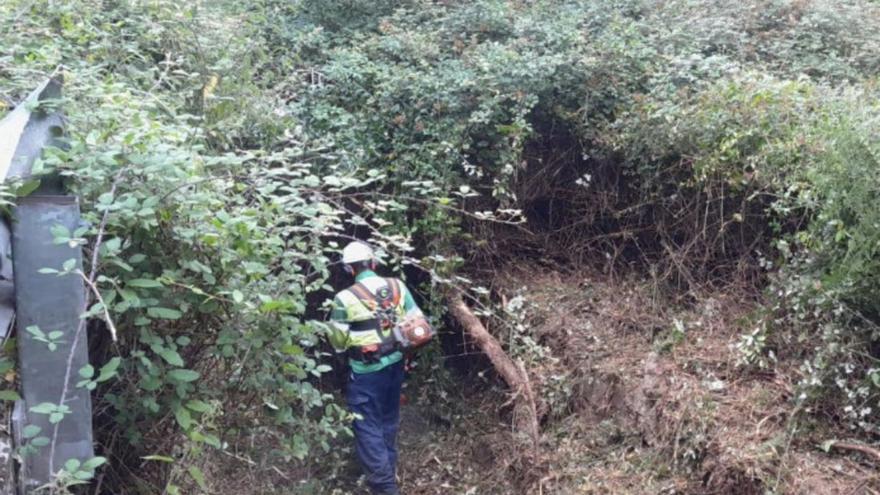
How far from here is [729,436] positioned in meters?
5.01

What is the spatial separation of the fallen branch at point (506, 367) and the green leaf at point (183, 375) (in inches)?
136

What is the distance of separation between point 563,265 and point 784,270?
2.29 metres

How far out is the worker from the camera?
19.8ft

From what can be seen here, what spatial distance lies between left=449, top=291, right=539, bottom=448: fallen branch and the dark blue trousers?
74 cm

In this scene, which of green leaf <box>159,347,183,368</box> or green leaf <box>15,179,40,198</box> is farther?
green leaf <box>159,347,183,368</box>

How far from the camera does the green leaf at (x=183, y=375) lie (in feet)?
9.91

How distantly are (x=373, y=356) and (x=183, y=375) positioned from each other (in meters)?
3.15

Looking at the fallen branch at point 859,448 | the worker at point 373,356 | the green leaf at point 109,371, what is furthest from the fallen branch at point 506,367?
the green leaf at point 109,371

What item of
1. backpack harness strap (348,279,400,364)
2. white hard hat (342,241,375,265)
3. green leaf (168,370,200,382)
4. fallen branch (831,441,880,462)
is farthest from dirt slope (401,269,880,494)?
green leaf (168,370,200,382)

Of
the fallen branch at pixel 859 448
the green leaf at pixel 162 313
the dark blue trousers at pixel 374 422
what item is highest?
the green leaf at pixel 162 313

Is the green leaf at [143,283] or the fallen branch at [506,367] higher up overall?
the green leaf at [143,283]

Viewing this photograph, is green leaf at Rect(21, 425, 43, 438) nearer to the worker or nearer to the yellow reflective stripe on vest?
the worker

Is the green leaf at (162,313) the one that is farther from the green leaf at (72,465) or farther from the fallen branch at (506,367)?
the fallen branch at (506,367)

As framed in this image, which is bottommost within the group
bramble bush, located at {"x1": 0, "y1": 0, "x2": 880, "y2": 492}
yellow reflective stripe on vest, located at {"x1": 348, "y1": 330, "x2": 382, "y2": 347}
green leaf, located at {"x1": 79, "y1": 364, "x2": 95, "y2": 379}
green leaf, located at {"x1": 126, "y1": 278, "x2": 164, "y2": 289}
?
yellow reflective stripe on vest, located at {"x1": 348, "y1": 330, "x2": 382, "y2": 347}
